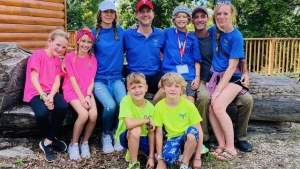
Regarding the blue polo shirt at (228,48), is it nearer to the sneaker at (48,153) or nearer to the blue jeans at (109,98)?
the blue jeans at (109,98)

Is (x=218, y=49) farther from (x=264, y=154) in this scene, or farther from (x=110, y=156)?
(x=110, y=156)

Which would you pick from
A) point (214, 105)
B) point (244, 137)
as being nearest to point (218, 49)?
point (214, 105)

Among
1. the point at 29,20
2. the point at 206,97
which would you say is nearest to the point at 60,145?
the point at 206,97

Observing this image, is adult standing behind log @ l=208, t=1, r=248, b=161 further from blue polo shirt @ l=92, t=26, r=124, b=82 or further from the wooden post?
the wooden post

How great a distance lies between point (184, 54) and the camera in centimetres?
414

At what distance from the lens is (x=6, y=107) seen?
12.7 ft

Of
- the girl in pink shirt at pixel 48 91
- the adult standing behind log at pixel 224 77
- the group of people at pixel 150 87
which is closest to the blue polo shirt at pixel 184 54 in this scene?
the group of people at pixel 150 87

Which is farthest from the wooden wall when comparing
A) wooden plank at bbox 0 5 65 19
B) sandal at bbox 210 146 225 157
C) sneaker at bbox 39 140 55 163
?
sandal at bbox 210 146 225 157

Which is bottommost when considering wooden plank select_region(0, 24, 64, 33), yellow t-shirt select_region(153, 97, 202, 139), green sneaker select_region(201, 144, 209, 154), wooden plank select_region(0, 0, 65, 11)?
green sneaker select_region(201, 144, 209, 154)

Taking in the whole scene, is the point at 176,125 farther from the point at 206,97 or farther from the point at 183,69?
the point at 183,69

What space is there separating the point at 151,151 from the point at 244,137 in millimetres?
1390

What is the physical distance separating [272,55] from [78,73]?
962cm

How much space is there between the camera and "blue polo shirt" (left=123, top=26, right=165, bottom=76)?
421 cm

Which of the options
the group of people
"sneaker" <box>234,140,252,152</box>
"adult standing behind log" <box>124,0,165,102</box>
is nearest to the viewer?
the group of people
